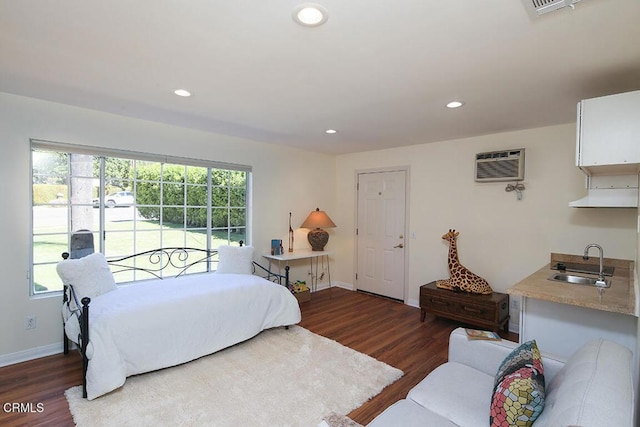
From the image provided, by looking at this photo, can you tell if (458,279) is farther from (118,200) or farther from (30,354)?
(30,354)

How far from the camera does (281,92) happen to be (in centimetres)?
255

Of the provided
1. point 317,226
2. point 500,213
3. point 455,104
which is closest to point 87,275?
point 317,226

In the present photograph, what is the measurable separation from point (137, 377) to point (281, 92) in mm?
2644

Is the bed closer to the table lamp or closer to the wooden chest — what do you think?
the table lamp

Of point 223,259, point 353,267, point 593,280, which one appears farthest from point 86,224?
point 593,280

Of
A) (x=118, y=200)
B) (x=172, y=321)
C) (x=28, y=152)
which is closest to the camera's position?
(x=172, y=321)

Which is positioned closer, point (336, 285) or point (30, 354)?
point (30, 354)

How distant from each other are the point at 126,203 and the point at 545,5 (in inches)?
155

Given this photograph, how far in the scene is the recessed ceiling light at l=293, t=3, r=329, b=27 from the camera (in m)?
1.46

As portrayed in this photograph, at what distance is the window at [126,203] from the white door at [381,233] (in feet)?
6.59

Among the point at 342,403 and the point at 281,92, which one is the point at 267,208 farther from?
the point at 342,403

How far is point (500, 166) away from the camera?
3746 mm

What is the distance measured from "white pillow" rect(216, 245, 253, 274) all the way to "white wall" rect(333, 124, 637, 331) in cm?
240

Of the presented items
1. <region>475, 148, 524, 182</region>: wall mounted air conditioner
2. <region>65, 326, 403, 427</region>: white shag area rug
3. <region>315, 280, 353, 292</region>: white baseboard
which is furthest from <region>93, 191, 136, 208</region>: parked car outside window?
<region>475, 148, 524, 182</region>: wall mounted air conditioner
